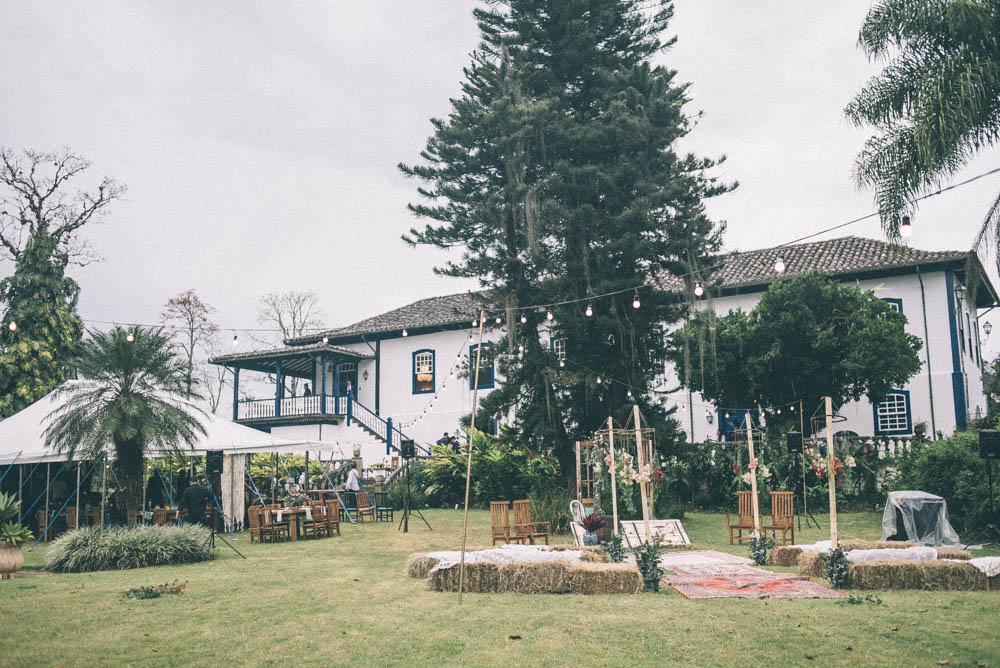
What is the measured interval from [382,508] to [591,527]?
9.20 metres

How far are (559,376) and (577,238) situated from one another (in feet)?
10.4

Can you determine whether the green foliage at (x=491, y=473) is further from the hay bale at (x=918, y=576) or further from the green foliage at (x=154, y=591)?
the hay bale at (x=918, y=576)

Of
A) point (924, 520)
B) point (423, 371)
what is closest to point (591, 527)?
point (924, 520)

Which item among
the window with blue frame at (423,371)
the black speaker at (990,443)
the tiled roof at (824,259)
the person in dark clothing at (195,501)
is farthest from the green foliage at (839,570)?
the window with blue frame at (423,371)

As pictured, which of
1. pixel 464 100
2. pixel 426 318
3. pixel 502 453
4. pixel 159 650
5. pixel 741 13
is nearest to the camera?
pixel 159 650

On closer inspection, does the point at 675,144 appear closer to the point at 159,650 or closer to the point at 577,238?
the point at 577,238

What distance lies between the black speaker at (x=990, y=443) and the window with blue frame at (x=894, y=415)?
424 inches

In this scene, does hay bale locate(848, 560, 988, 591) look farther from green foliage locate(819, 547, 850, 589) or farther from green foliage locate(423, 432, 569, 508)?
green foliage locate(423, 432, 569, 508)

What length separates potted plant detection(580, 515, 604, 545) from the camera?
36.2ft

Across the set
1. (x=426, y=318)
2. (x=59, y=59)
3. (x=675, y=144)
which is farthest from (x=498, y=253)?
(x=426, y=318)

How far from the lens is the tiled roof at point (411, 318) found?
93.8 ft

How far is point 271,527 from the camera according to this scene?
14.8 m

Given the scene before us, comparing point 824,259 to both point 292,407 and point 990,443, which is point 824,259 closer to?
point 990,443

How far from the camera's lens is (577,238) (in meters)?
17.5
